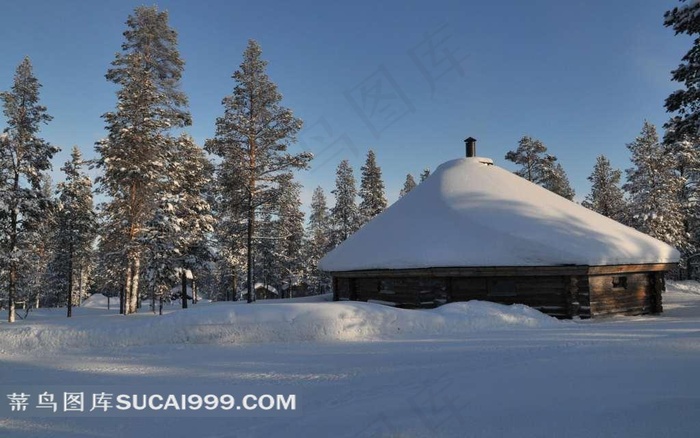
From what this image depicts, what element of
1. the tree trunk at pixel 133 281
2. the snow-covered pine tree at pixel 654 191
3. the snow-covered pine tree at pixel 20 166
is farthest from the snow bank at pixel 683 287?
the snow-covered pine tree at pixel 20 166

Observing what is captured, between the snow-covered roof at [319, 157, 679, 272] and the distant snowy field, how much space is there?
7.69 ft

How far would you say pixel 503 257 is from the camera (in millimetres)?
14461

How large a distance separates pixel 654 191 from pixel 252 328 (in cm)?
3535

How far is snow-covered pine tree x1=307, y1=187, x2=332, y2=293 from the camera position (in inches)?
1976

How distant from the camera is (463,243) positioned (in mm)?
15312

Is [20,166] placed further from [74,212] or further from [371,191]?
[371,191]

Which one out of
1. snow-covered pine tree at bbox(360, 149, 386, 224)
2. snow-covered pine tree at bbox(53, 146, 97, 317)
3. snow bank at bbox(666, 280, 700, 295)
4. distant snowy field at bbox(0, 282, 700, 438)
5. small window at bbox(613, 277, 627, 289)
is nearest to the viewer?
distant snowy field at bbox(0, 282, 700, 438)

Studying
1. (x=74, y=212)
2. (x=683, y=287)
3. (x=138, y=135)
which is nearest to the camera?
(x=138, y=135)

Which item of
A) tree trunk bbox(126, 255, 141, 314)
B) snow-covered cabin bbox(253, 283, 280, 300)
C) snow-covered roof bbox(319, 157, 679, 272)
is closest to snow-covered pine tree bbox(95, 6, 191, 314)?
tree trunk bbox(126, 255, 141, 314)

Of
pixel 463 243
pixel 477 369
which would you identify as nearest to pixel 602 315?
pixel 463 243

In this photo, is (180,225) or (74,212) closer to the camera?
(180,225)

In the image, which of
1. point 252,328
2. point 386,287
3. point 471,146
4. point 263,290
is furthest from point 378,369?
point 263,290

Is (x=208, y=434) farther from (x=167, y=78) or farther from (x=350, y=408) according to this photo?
A: (x=167, y=78)

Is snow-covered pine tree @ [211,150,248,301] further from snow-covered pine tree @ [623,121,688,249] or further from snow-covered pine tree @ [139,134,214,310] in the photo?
snow-covered pine tree @ [623,121,688,249]
